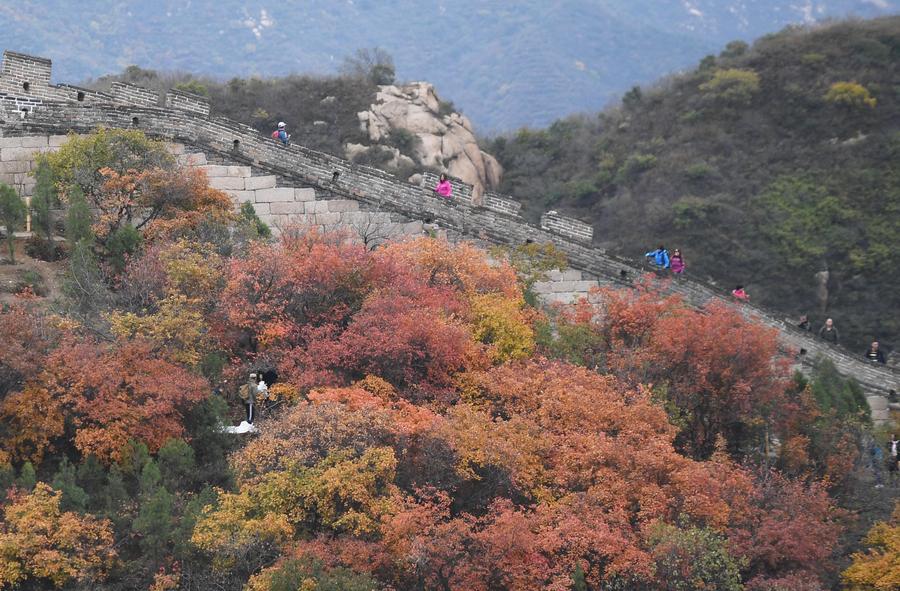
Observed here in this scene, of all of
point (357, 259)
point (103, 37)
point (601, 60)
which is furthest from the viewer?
point (601, 60)

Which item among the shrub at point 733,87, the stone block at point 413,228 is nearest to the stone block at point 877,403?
the stone block at point 413,228

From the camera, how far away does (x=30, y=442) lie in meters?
34.6

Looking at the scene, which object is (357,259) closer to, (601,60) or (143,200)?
(143,200)

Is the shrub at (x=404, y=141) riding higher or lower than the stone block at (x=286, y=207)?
higher

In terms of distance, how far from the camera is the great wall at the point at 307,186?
4591 centimetres

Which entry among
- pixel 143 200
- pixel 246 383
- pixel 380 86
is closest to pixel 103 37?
pixel 380 86

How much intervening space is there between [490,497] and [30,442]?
8.70 metres

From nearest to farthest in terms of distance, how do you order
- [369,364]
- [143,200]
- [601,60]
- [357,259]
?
[369,364]
[357,259]
[143,200]
[601,60]

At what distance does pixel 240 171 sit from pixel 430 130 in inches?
724


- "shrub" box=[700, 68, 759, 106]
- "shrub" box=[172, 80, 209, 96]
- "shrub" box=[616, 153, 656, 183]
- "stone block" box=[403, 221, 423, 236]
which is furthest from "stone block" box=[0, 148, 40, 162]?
"shrub" box=[700, 68, 759, 106]

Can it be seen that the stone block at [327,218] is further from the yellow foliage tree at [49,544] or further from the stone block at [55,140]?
the yellow foliage tree at [49,544]

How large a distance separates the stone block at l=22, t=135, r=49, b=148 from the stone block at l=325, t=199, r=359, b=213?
7.16 metres

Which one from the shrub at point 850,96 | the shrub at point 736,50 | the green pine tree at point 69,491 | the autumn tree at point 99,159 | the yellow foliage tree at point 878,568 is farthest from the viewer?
the shrub at point 736,50

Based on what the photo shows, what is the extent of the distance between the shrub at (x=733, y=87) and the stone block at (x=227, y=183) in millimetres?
32641
